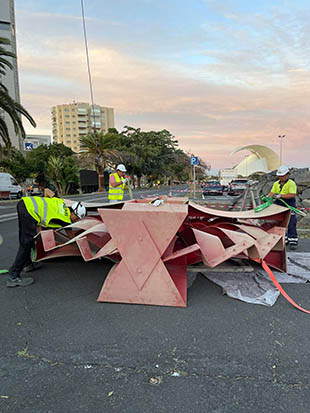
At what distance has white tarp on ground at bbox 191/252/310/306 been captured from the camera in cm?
321

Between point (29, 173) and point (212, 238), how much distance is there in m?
27.6

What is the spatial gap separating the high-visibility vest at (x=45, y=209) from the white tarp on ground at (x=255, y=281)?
2.21 m

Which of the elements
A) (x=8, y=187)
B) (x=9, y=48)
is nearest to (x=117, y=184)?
(x=8, y=187)

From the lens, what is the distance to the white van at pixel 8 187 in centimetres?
2175

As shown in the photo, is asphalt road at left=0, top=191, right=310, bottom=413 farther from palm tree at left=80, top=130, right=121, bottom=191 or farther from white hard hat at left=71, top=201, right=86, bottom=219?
palm tree at left=80, top=130, right=121, bottom=191

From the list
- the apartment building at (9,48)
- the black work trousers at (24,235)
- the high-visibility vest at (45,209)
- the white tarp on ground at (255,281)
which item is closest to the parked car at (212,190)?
the white tarp on ground at (255,281)

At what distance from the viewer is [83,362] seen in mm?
2129

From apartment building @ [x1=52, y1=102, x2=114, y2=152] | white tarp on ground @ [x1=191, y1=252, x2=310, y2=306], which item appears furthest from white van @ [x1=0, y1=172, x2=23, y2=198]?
apartment building @ [x1=52, y1=102, x2=114, y2=152]

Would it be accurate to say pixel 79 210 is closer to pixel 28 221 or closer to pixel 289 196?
pixel 28 221

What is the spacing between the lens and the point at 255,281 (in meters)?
3.65

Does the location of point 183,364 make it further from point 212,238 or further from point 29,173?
point 29,173

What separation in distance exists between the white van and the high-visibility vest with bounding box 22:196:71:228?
20.4 meters

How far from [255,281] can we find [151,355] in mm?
2019

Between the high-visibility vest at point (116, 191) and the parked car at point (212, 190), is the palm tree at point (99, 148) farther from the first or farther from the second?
the high-visibility vest at point (116, 191)
